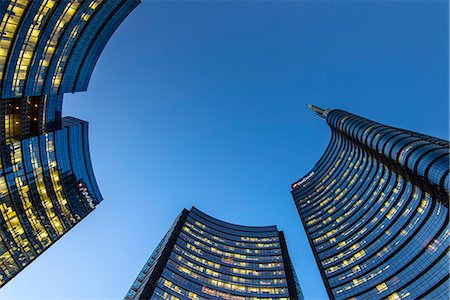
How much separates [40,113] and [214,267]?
69.0m

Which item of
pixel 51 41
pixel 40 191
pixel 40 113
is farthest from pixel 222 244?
pixel 51 41

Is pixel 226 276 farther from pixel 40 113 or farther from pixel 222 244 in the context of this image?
pixel 40 113

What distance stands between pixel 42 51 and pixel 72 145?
3720 centimetres

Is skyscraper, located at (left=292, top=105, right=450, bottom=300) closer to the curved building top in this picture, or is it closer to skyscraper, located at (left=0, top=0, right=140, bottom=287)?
skyscraper, located at (left=0, top=0, right=140, bottom=287)

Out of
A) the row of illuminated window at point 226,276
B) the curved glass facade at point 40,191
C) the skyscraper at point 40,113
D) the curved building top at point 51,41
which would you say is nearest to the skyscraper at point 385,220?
the row of illuminated window at point 226,276

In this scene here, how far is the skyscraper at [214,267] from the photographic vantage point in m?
73.8

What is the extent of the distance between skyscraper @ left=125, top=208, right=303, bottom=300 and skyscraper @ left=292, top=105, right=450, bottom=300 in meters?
18.9

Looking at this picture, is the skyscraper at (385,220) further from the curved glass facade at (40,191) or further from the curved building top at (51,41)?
the curved building top at (51,41)

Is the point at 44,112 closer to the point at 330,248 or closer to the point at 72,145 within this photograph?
the point at 72,145

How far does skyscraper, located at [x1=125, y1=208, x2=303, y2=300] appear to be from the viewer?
7381 cm

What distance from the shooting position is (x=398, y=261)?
3127 inches

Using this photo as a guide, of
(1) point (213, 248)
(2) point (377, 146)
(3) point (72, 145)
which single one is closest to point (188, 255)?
(1) point (213, 248)

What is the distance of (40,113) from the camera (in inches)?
2955

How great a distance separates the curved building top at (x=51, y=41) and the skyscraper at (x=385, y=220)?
96.1m
